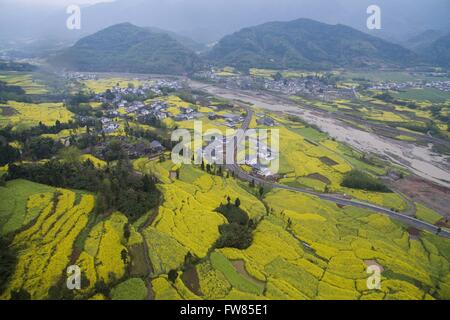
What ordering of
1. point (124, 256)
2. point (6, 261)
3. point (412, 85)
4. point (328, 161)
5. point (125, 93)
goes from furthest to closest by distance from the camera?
point (412, 85) < point (125, 93) < point (328, 161) < point (124, 256) < point (6, 261)

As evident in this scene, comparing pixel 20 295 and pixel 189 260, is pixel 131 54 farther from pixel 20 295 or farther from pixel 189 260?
pixel 20 295

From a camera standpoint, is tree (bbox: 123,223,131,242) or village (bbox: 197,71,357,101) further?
village (bbox: 197,71,357,101)

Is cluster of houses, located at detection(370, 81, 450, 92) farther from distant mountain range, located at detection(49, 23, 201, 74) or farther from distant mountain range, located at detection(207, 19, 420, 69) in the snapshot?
distant mountain range, located at detection(49, 23, 201, 74)

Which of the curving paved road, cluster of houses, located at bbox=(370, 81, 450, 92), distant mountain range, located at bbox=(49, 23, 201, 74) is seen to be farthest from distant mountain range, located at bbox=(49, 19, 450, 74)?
the curving paved road

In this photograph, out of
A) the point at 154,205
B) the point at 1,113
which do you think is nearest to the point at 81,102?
the point at 1,113

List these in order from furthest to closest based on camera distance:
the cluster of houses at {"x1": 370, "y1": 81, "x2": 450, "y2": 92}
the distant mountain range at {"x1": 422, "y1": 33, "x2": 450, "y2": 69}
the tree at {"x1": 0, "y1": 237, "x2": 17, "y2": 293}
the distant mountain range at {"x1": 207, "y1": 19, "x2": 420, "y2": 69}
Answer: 1. the distant mountain range at {"x1": 422, "y1": 33, "x2": 450, "y2": 69}
2. the distant mountain range at {"x1": 207, "y1": 19, "x2": 420, "y2": 69}
3. the cluster of houses at {"x1": 370, "y1": 81, "x2": 450, "y2": 92}
4. the tree at {"x1": 0, "y1": 237, "x2": 17, "y2": 293}

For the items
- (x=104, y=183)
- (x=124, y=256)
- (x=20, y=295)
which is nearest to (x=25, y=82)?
(x=104, y=183)

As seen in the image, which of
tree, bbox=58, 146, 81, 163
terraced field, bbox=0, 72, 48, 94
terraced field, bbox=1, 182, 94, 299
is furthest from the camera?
terraced field, bbox=0, 72, 48, 94
